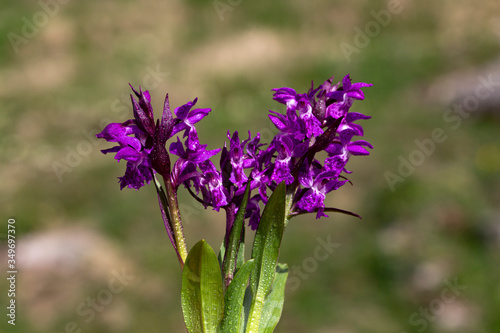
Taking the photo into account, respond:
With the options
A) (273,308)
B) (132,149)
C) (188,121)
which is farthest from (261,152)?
(273,308)

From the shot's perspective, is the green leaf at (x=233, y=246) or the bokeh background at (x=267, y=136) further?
the bokeh background at (x=267, y=136)

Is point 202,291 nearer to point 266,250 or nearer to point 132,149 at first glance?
point 266,250

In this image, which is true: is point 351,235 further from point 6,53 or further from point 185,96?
point 6,53

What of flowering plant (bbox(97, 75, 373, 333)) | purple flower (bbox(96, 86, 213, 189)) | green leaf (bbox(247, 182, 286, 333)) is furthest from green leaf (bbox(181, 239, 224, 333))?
purple flower (bbox(96, 86, 213, 189))

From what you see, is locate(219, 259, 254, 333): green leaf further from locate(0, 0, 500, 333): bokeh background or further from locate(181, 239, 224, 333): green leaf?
locate(0, 0, 500, 333): bokeh background

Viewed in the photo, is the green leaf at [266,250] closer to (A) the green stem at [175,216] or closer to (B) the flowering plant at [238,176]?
(B) the flowering plant at [238,176]

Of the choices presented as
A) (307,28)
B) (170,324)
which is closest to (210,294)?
(170,324)

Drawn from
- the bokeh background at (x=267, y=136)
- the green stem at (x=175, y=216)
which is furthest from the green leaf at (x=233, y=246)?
the bokeh background at (x=267, y=136)

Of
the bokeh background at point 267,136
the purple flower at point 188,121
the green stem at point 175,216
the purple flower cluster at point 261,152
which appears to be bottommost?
the green stem at point 175,216
